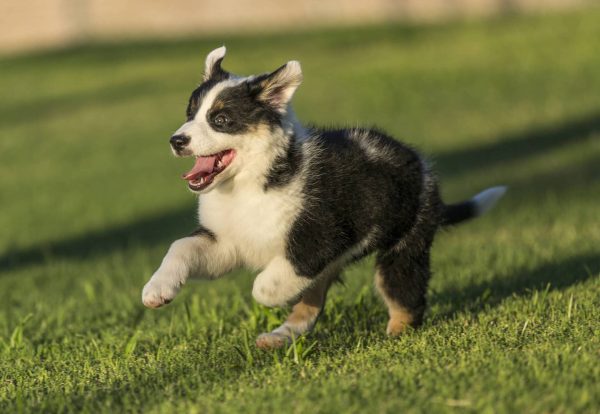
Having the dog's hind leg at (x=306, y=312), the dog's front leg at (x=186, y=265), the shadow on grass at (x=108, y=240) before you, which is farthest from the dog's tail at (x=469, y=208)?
the shadow on grass at (x=108, y=240)

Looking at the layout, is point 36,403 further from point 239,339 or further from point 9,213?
point 9,213

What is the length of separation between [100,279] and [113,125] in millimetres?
10929

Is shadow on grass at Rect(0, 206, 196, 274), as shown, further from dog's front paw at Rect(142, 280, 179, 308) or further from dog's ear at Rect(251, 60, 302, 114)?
dog's front paw at Rect(142, 280, 179, 308)

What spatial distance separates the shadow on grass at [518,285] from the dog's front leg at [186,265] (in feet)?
4.32

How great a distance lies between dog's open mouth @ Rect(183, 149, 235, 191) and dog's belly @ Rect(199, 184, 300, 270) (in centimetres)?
14

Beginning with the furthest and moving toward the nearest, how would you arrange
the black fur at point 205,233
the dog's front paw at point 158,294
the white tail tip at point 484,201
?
1. the white tail tip at point 484,201
2. the black fur at point 205,233
3. the dog's front paw at point 158,294

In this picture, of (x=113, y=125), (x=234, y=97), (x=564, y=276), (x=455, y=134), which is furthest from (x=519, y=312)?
(x=113, y=125)

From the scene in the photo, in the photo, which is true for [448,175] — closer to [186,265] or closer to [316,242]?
[316,242]

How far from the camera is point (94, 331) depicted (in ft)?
20.9

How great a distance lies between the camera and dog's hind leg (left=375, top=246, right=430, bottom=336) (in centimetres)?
560

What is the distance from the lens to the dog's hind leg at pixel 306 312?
18.2 ft

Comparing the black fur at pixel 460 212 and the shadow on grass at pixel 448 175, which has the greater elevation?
the black fur at pixel 460 212

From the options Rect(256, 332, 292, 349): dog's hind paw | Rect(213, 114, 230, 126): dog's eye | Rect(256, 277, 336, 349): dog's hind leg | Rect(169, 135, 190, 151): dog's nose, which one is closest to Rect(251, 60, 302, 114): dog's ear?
Rect(213, 114, 230, 126): dog's eye

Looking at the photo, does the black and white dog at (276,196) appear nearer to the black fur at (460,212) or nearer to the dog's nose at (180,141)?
the dog's nose at (180,141)
